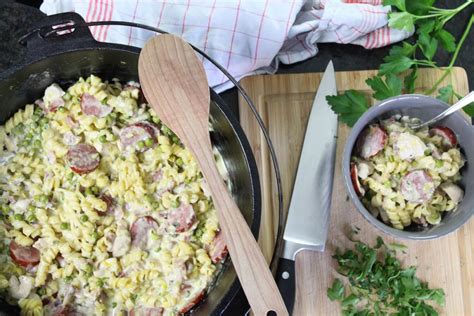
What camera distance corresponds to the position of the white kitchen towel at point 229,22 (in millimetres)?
1690

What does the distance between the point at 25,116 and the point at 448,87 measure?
1.05 m

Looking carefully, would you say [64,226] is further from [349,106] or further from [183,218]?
[349,106]

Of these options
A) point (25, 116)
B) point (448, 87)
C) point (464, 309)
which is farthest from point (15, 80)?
point (464, 309)

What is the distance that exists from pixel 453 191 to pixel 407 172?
0.13 metres

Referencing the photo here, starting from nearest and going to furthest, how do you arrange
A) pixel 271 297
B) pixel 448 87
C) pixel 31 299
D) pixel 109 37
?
pixel 271 297, pixel 31 299, pixel 448 87, pixel 109 37

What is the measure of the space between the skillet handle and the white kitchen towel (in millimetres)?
227

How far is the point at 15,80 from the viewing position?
58.5 inches

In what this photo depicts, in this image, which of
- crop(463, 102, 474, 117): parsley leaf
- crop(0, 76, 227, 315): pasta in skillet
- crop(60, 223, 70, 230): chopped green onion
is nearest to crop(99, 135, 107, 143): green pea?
crop(0, 76, 227, 315): pasta in skillet

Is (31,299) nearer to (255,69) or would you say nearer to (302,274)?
(302,274)

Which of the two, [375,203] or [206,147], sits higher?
[206,147]

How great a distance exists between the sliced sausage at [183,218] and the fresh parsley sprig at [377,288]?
397 millimetres

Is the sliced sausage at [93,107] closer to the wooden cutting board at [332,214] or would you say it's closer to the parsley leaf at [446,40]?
the wooden cutting board at [332,214]

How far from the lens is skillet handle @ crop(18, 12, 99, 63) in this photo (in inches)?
56.6

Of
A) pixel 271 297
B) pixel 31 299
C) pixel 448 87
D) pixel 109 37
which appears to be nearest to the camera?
pixel 271 297
